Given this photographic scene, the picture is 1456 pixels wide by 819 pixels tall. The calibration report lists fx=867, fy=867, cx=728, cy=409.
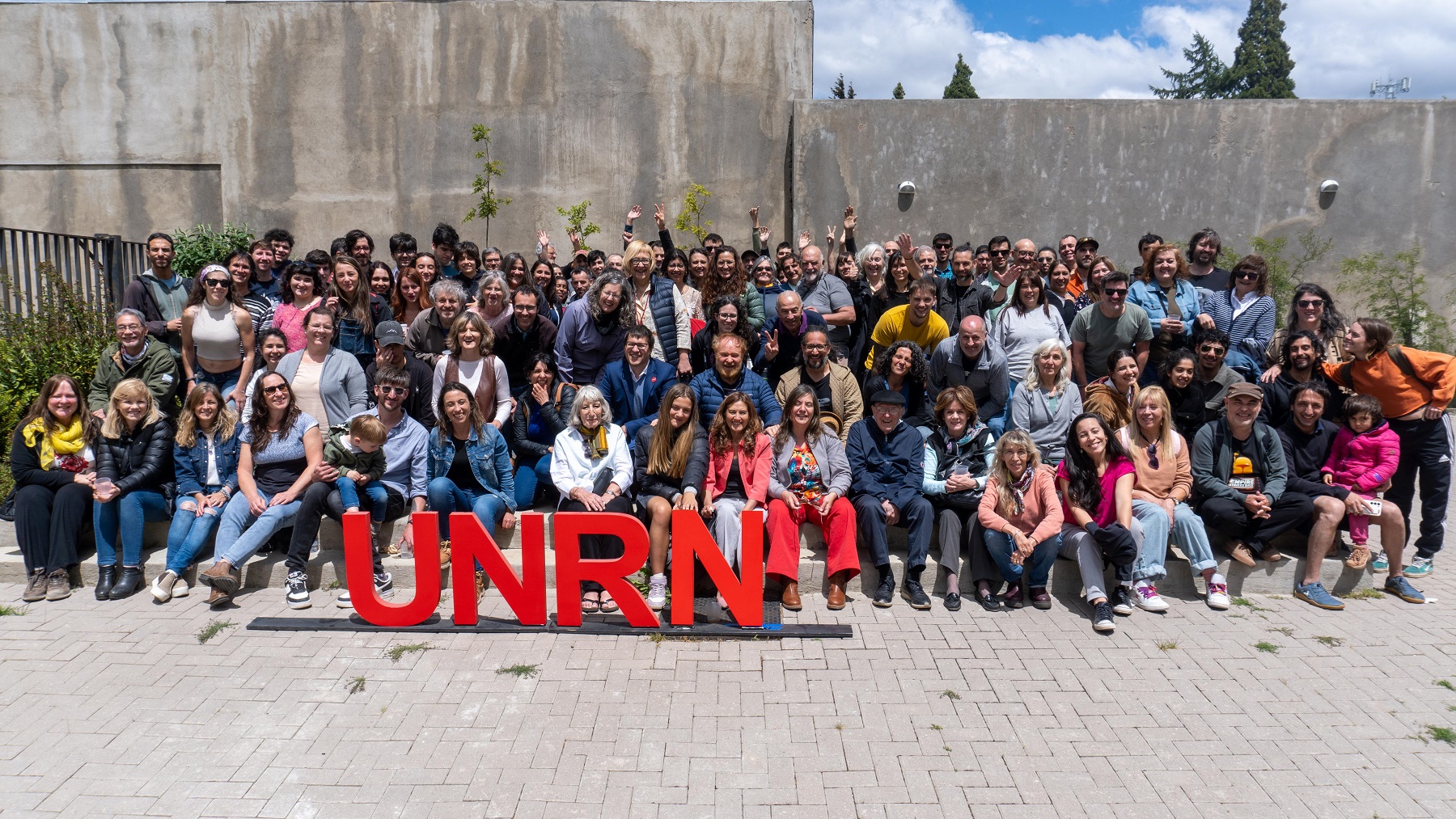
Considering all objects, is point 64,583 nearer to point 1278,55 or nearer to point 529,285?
point 529,285

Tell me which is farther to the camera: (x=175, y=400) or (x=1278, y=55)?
(x=1278, y=55)

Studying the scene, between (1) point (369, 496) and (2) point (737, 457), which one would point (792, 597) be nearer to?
(2) point (737, 457)

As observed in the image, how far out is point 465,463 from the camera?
20.0 feet

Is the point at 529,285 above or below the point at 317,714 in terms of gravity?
above

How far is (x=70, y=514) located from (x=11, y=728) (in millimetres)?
2121

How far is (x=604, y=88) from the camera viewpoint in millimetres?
13031

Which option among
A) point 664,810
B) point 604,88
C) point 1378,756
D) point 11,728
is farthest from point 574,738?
point 604,88

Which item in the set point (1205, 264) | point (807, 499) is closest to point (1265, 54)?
point (1205, 264)

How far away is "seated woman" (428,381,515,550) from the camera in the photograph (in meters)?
5.98

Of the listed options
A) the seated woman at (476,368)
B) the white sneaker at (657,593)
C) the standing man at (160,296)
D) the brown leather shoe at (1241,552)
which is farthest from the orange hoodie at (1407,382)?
the standing man at (160,296)

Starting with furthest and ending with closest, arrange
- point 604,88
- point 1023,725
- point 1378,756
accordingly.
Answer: point 604,88 → point 1023,725 → point 1378,756

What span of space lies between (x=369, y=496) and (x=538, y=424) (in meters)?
1.40

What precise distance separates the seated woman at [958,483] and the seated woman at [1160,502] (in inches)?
38.2

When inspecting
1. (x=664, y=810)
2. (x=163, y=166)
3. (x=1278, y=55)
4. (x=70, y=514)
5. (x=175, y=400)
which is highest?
(x=1278, y=55)
